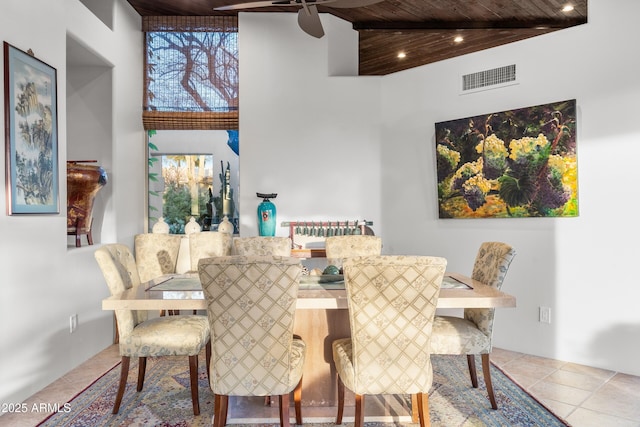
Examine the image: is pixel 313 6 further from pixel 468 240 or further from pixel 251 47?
pixel 468 240

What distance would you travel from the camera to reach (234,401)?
2598 millimetres

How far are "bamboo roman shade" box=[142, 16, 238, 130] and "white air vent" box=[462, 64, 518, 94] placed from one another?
2.46 metres

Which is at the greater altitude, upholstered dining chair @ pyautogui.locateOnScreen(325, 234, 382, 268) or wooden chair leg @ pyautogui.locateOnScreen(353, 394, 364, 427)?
upholstered dining chair @ pyautogui.locateOnScreen(325, 234, 382, 268)

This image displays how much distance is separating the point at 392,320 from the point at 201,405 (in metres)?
1.40

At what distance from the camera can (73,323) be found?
10.8 ft

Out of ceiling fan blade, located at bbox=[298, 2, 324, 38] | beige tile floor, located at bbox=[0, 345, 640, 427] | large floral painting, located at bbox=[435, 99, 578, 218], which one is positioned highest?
ceiling fan blade, located at bbox=[298, 2, 324, 38]

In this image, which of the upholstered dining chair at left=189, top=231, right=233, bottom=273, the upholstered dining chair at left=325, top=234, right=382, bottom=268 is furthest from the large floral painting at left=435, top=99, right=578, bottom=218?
the upholstered dining chair at left=189, top=231, right=233, bottom=273

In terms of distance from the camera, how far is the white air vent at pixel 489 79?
376 centimetres

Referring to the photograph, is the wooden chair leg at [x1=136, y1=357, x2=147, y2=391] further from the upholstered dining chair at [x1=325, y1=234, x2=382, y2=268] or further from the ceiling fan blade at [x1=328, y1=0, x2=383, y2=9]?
the ceiling fan blade at [x1=328, y1=0, x2=383, y2=9]

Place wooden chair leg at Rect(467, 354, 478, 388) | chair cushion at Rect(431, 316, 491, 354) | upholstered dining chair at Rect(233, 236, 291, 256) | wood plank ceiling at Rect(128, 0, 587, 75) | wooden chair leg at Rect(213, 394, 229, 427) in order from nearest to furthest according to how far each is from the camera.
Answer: wooden chair leg at Rect(213, 394, 229, 427) < chair cushion at Rect(431, 316, 491, 354) < wooden chair leg at Rect(467, 354, 478, 388) < upholstered dining chair at Rect(233, 236, 291, 256) < wood plank ceiling at Rect(128, 0, 587, 75)

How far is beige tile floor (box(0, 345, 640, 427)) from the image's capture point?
2447 mm

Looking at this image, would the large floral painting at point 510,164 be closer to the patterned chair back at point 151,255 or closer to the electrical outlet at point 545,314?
the electrical outlet at point 545,314

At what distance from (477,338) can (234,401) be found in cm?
148

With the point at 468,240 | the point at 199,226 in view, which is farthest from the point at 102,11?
the point at 468,240
